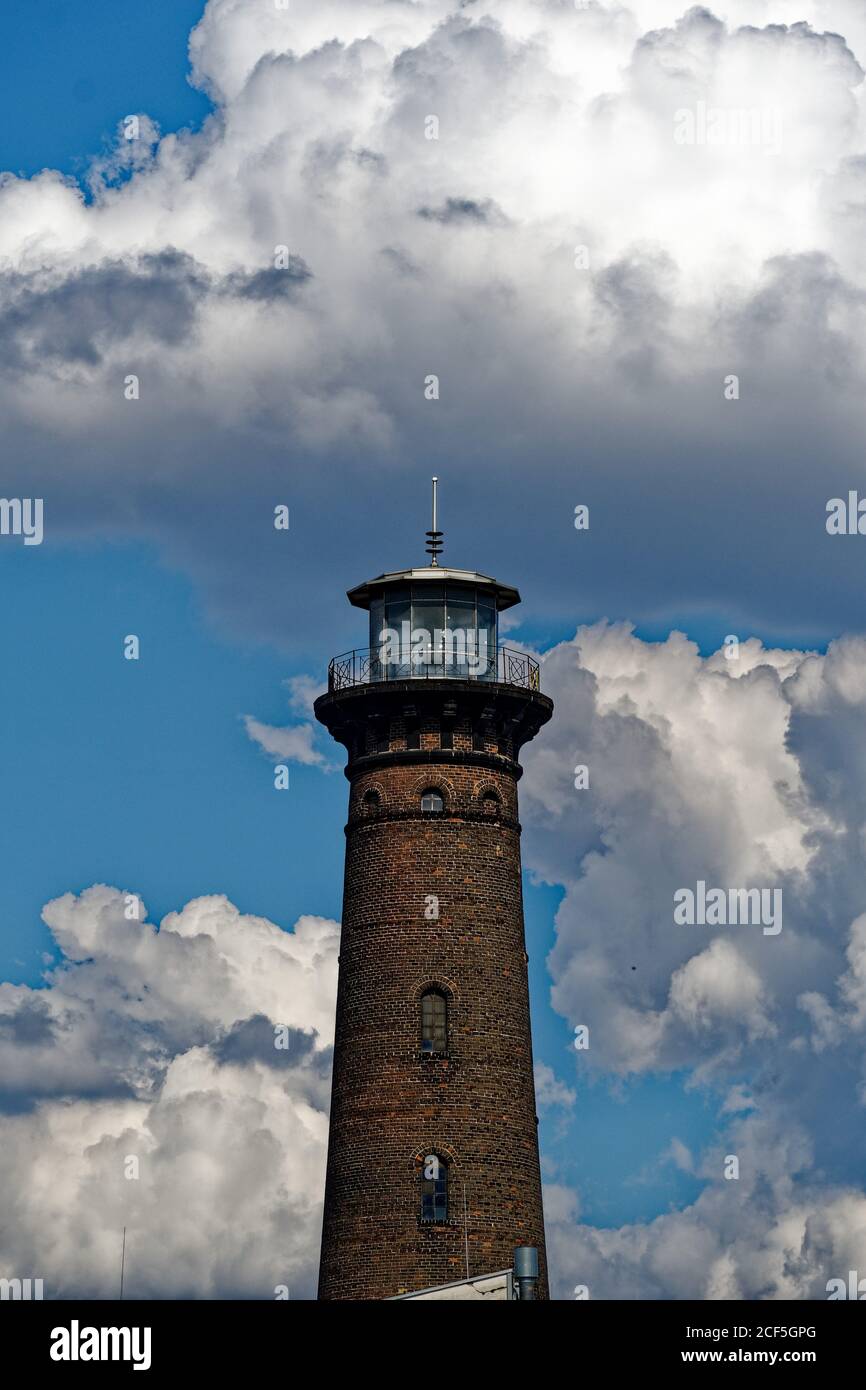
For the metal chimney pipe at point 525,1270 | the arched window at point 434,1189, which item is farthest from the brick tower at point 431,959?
the metal chimney pipe at point 525,1270

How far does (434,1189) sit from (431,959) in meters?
5.38

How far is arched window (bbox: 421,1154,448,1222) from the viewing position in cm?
6469

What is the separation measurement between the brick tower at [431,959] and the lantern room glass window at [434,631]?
0.05 m

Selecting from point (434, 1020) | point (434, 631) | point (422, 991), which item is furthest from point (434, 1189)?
point (434, 631)

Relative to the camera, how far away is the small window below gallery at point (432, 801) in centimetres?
6762

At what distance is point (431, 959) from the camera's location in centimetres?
6638

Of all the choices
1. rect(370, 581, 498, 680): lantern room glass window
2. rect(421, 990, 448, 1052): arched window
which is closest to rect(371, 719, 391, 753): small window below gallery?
rect(370, 581, 498, 680): lantern room glass window

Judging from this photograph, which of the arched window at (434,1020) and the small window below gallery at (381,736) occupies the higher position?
the small window below gallery at (381,736)

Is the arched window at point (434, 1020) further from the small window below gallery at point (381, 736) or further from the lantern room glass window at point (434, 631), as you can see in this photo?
the lantern room glass window at point (434, 631)

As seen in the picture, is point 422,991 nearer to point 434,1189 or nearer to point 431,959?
point 431,959
